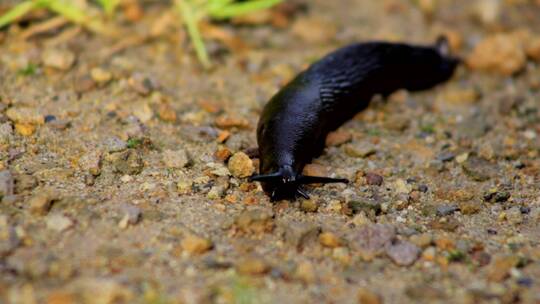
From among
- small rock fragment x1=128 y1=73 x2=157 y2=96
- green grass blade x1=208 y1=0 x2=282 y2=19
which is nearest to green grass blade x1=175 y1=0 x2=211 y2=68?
green grass blade x1=208 y1=0 x2=282 y2=19

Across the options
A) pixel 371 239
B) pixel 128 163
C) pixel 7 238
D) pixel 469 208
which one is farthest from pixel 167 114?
pixel 469 208

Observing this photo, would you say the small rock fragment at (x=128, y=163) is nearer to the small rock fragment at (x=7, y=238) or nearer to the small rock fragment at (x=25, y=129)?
the small rock fragment at (x=25, y=129)

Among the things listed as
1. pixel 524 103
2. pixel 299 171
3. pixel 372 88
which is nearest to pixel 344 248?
pixel 299 171

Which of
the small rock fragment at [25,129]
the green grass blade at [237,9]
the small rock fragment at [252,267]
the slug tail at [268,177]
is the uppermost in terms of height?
the green grass blade at [237,9]

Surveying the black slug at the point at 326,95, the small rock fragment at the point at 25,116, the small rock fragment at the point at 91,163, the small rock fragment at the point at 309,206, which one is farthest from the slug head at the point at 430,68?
the small rock fragment at the point at 25,116

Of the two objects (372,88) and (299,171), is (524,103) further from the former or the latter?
(299,171)

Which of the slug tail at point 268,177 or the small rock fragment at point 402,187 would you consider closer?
the slug tail at point 268,177

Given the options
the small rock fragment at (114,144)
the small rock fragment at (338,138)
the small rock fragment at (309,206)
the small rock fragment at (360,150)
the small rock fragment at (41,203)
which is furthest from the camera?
the small rock fragment at (338,138)
